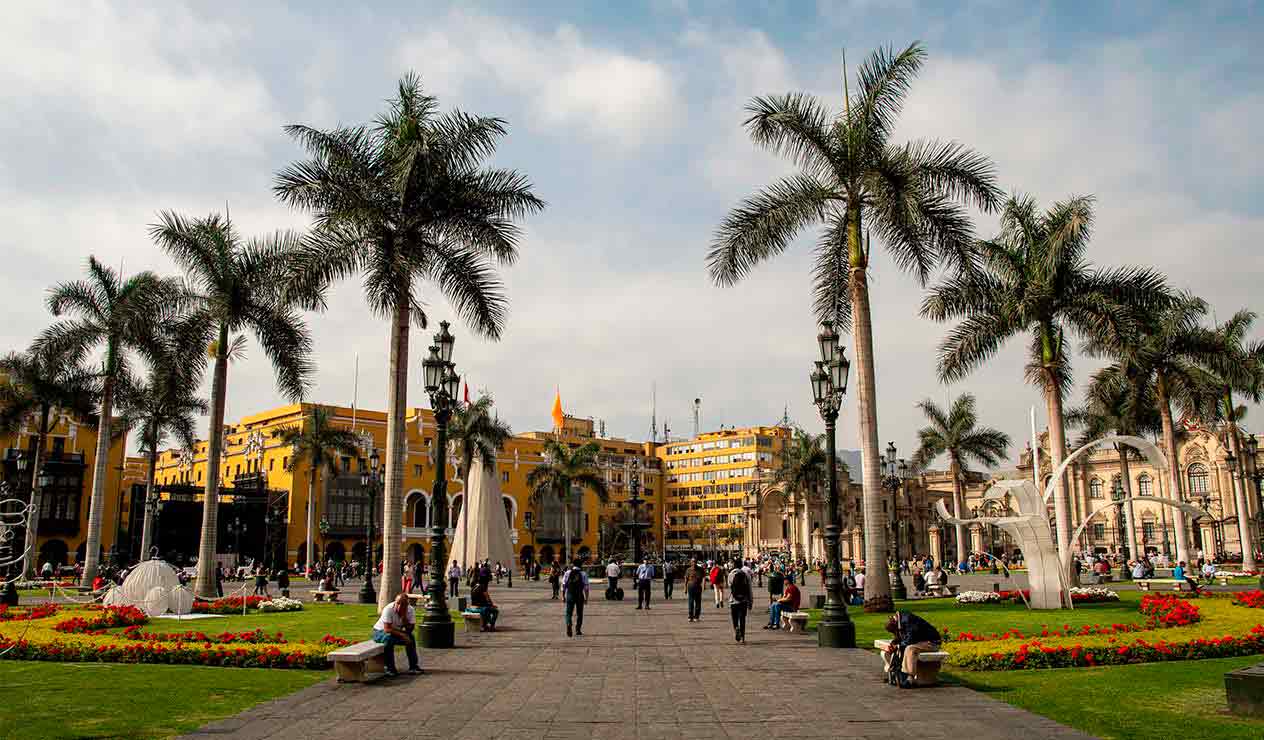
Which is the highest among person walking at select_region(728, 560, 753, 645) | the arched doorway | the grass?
the arched doorway

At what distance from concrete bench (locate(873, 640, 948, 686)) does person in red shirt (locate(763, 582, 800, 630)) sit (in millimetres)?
8210

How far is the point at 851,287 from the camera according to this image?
2297 cm

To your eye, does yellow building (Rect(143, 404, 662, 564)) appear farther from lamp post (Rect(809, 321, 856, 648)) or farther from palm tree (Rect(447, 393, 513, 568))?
lamp post (Rect(809, 321, 856, 648))

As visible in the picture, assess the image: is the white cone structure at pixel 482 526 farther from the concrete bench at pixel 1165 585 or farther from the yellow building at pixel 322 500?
the concrete bench at pixel 1165 585

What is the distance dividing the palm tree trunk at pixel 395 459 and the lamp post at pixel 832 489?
8707mm

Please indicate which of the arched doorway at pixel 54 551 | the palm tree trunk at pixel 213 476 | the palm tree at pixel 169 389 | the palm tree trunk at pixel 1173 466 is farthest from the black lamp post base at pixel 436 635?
the arched doorway at pixel 54 551

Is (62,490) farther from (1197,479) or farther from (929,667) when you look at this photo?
(1197,479)

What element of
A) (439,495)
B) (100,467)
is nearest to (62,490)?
(100,467)

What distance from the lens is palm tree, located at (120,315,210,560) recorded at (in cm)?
2729

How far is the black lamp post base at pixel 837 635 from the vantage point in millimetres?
15500

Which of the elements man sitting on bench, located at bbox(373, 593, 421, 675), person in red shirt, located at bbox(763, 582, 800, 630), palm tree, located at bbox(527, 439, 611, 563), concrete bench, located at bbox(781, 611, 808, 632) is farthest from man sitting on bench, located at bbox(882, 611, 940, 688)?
palm tree, located at bbox(527, 439, 611, 563)

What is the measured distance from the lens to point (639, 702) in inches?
409

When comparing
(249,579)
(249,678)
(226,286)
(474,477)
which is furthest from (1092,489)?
(249,678)

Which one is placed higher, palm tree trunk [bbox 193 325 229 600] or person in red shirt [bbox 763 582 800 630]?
palm tree trunk [bbox 193 325 229 600]
